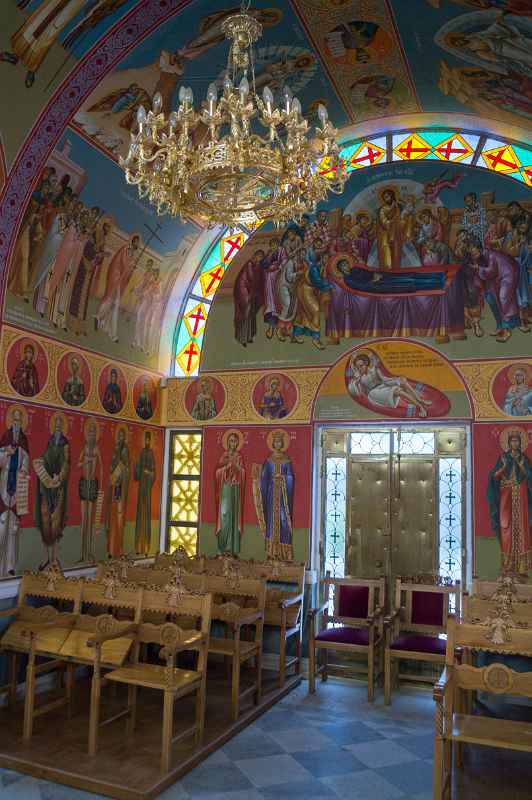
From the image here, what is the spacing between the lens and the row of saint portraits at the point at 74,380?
9.52m

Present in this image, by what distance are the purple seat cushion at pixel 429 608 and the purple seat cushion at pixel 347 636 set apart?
2.80ft

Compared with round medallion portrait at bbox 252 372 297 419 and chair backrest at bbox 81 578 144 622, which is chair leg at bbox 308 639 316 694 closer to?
chair backrest at bbox 81 578 144 622

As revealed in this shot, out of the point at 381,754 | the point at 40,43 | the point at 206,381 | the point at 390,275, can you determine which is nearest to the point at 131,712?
the point at 381,754

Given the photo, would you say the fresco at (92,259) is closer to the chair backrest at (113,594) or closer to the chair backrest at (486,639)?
the chair backrest at (113,594)

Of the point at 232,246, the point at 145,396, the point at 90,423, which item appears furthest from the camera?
the point at 232,246

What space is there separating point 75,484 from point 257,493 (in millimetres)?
3137

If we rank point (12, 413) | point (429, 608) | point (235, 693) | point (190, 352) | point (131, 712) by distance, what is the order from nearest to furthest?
1. point (131, 712)
2. point (235, 693)
3. point (12, 413)
4. point (429, 608)
5. point (190, 352)

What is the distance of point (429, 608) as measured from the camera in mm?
9914

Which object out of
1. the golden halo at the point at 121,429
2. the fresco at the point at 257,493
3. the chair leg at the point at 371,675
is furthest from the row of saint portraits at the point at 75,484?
the chair leg at the point at 371,675

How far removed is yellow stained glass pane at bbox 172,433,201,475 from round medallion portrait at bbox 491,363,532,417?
5262mm

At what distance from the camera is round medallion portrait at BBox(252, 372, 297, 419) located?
12.1m

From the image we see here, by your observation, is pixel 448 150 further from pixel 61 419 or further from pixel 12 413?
pixel 12 413

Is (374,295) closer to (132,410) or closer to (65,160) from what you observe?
(132,410)

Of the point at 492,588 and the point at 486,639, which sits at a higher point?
→ the point at 492,588
